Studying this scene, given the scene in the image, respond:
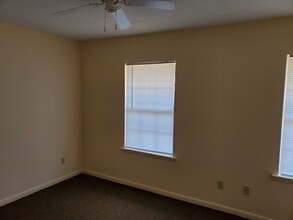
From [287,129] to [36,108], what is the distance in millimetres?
3342

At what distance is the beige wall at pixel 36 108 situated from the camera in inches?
121

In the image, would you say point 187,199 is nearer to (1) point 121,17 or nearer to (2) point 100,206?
(2) point 100,206

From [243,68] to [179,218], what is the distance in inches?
78.4

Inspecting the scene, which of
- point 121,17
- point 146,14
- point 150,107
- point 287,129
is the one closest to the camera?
point 121,17

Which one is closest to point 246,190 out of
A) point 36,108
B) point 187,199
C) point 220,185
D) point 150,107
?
point 220,185

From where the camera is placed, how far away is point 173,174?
3.36 metres

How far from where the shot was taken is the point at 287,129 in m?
2.62

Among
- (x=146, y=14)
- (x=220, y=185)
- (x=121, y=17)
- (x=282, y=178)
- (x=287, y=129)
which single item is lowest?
(x=220, y=185)

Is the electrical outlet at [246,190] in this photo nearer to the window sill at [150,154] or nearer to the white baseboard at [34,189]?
the window sill at [150,154]

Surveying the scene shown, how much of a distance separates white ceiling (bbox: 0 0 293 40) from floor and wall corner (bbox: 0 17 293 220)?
24cm

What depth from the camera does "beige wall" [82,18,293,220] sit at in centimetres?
266

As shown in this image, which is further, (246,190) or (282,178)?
(246,190)

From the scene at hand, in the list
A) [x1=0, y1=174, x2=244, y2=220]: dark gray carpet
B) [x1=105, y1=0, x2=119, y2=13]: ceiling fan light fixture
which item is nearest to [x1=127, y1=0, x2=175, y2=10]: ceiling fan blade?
[x1=105, y1=0, x2=119, y2=13]: ceiling fan light fixture

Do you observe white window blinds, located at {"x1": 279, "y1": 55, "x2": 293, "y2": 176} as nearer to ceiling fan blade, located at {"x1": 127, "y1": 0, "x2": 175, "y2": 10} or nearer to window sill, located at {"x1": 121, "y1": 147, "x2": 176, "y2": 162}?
window sill, located at {"x1": 121, "y1": 147, "x2": 176, "y2": 162}
